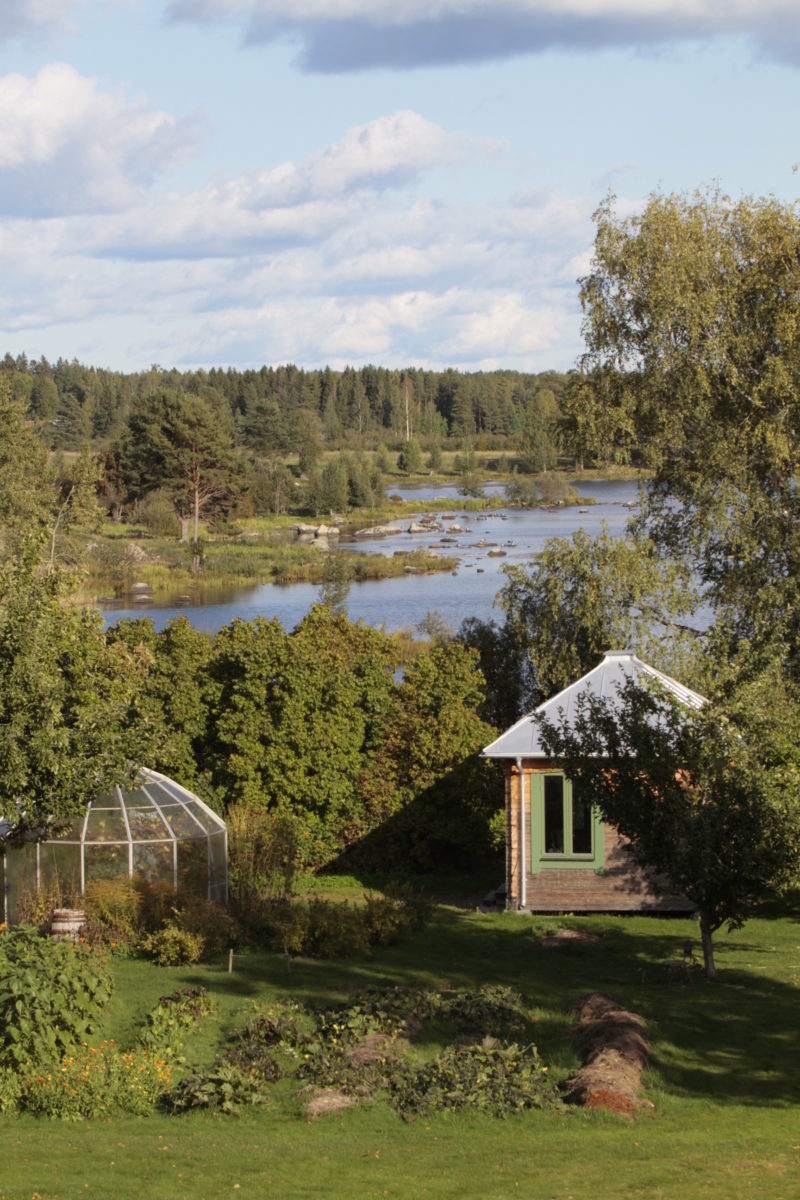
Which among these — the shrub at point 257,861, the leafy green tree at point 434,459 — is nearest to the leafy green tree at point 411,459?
the leafy green tree at point 434,459

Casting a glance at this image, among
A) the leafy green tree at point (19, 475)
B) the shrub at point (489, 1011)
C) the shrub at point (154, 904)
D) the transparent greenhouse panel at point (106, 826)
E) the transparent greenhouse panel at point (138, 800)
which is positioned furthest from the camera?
the leafy green tree at point (19, 475)

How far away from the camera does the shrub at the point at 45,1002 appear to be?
11.8 metres

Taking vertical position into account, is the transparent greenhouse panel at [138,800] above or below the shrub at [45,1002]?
above

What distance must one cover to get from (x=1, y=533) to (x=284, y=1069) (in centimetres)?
3970

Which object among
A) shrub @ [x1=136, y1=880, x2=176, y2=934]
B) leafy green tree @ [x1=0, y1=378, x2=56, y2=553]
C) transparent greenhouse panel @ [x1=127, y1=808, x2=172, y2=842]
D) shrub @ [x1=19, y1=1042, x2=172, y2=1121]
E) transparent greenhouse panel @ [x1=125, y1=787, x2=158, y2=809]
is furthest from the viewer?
leafy green tree @ [x1=0, y1=378, x2=56, y2=553]

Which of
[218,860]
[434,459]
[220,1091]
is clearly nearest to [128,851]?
[218,860]

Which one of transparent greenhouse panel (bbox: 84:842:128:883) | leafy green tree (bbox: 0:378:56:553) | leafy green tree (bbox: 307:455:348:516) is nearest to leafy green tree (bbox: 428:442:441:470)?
leafy green tree (bbox: 307:455:348:516)

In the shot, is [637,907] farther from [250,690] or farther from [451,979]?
[250,690]

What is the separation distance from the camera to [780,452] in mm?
23812

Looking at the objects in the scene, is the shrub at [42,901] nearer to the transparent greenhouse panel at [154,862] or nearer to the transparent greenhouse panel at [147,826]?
the transparent greenhouse panel at [154,862]

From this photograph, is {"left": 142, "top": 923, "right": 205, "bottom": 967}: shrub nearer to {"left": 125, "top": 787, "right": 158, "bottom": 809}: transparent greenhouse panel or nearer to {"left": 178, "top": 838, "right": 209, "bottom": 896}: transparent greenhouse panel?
{"left": 178, "top": 838, "right": 209, "bottom": 896}: transparent greenhouse panel

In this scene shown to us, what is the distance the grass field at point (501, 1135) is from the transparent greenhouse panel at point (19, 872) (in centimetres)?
406

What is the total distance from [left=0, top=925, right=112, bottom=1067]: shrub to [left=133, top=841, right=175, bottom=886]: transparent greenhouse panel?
669cm

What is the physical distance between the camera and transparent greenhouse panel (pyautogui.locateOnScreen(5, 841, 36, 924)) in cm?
1942
